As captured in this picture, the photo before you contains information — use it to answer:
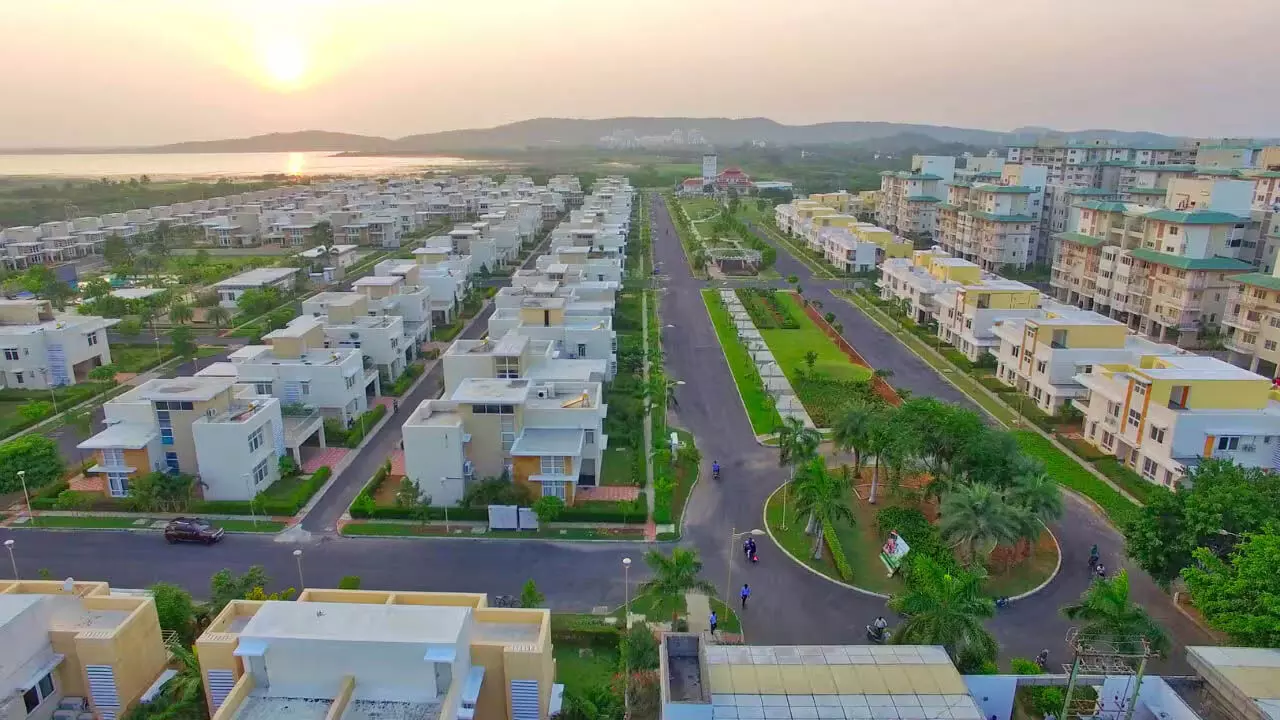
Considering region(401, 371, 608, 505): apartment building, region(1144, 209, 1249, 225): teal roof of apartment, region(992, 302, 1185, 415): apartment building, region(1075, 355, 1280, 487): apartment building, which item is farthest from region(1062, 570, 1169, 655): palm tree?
region(1144, 209, 1249, 225): teal roof of apartment

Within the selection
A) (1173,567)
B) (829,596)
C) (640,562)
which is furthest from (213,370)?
(1173,567)

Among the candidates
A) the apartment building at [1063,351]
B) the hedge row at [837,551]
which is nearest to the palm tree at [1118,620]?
the hedge row at [837,551]

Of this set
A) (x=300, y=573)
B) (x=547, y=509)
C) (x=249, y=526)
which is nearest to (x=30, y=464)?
(x=249, y=526)

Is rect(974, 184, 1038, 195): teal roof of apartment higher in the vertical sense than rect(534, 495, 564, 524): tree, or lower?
higher

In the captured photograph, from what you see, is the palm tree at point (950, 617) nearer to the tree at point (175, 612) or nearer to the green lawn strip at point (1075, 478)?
the green lawn strip at point (1075, 478)

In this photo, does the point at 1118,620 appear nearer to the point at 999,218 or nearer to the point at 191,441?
the point at 191,441

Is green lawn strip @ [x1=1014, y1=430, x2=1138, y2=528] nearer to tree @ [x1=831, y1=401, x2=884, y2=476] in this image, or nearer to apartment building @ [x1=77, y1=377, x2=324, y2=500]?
tree @ [x1=831, y1=401, x2=884, y2=476]
